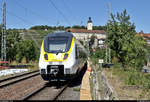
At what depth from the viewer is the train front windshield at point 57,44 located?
1076 cm

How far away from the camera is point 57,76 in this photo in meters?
10.5

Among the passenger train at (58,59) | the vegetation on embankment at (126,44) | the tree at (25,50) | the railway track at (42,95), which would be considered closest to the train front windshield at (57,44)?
the passenger train at (58,59)

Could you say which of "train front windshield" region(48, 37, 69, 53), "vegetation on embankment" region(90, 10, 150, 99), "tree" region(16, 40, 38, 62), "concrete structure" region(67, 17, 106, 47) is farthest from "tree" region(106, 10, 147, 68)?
"concrete structure" region(67, 17, 106, 47)

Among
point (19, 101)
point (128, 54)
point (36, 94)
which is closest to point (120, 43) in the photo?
point (128, 54)

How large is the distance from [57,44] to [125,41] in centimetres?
977

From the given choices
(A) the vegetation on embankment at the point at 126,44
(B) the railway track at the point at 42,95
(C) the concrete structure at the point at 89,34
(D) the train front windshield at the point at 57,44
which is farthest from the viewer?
(C) the concrete structure at the point at 89,34

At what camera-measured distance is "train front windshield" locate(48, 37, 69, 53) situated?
1076 cm

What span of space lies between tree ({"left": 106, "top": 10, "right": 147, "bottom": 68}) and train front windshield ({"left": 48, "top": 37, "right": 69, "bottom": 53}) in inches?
339

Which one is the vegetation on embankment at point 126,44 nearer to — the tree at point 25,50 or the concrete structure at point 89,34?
the tree at point 25,50

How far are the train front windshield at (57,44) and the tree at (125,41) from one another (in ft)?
28.2

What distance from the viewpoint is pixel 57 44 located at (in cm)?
1097

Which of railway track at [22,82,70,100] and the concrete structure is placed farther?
the concrete structure

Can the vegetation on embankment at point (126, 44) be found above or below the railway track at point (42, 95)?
above

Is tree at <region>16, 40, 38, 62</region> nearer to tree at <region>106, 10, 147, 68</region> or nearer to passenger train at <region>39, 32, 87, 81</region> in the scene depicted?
tree at <region>106, 10, 147, 68</region>
